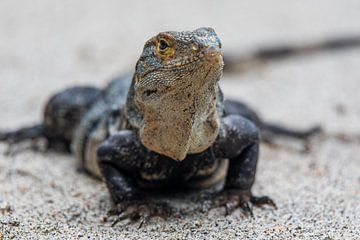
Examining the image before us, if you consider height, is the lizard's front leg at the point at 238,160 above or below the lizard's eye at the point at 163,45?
below

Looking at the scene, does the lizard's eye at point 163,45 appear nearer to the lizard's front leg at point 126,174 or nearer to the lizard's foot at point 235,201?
the lizard's front leg at point 126,174

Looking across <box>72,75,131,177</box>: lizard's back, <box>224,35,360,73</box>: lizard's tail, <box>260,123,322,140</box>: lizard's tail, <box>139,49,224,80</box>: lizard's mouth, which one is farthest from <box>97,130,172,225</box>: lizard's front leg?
<box>224,35,360,73</box>: lizard's tail

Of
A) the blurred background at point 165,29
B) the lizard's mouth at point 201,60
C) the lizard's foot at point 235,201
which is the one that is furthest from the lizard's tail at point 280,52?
the lizard's mouth at point 201,60

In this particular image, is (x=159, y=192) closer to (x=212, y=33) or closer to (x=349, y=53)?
(x=212, y=33)

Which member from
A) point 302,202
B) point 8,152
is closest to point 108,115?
point 8,152

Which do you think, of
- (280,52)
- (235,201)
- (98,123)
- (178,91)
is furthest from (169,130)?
(280,52)

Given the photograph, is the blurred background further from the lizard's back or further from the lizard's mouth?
the lizard's mouth

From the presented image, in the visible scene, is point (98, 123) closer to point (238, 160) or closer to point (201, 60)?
point (238, 160)
